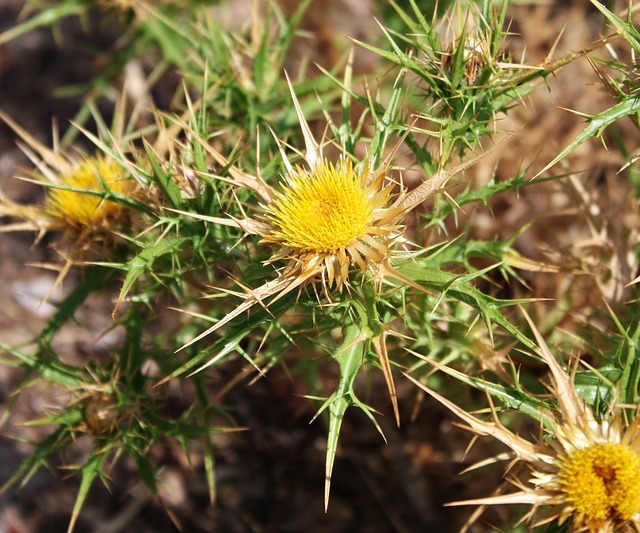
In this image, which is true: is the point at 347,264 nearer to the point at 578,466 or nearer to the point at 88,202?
the point at 578,466

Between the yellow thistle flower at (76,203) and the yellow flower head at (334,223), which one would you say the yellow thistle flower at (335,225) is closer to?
the yellow flower head at (334,223)

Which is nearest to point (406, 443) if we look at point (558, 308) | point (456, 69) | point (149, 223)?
point (558, 308)

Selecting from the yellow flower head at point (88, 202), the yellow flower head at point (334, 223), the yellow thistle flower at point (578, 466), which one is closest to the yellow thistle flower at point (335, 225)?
the yellow flower head at point (334, 223)

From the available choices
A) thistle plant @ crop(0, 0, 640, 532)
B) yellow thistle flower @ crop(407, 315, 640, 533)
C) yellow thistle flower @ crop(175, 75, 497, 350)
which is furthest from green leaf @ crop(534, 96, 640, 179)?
yellow thistle flower @ crop(407, 315, 640, 533)

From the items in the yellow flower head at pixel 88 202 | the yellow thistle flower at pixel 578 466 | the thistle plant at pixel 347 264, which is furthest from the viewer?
the yellow flower head at pixel 88 202

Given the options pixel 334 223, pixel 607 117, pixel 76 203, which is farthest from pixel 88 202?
pixel 607 117

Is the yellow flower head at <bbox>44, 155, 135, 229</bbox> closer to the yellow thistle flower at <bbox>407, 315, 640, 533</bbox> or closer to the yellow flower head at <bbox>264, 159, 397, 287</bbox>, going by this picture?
the yellow flower head at <bbox>264, 159, 397, 287</bbox>

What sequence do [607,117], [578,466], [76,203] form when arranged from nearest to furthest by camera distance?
[578,466] < [607,117] < [76,203]

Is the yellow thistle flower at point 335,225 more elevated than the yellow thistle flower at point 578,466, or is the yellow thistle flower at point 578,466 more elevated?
the yellow thistle flower at point 335,225
